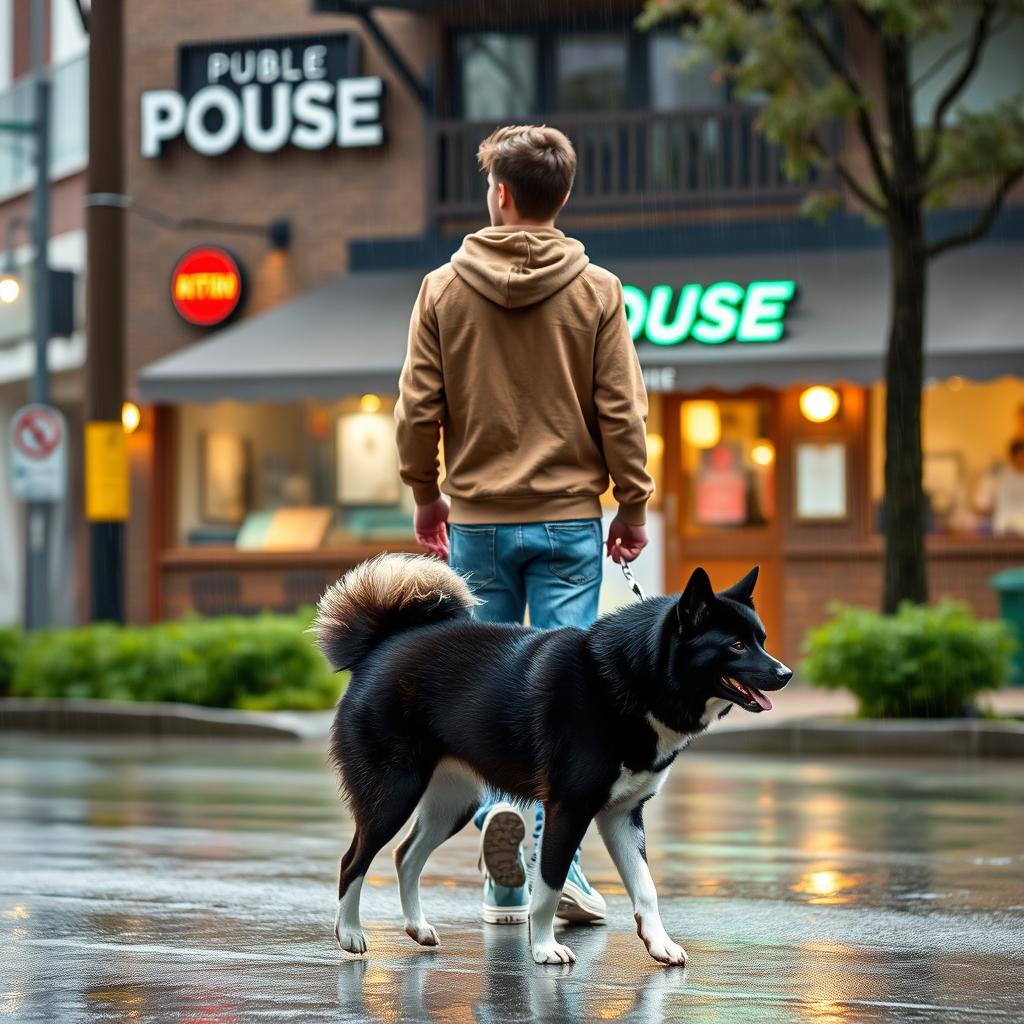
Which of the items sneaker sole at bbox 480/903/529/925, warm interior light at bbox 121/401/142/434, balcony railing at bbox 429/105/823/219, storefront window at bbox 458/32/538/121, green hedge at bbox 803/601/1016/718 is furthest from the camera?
warm interior light at bbox 121/401/142/434

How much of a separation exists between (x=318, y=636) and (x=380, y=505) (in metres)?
15.9

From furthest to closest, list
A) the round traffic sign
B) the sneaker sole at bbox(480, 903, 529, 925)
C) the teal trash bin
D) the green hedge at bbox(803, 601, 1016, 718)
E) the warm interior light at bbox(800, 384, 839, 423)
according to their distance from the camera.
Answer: the warm interior light at bbox(800, 384, 839, 423) < the round traffic sign < the teal trash bin < the green hedge at bbox(803, 601, 1016, 718) < the sneaker sole at bbox(480, 903, 529, 925)

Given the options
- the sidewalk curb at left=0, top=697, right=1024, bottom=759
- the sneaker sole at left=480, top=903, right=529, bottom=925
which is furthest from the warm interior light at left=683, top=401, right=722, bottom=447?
the sneaker sole at left=480, top=903, right=529, bottom=925

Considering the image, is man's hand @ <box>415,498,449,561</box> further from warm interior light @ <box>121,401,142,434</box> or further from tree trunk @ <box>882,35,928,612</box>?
warm interior light @ <box>121,401,142,434</box>

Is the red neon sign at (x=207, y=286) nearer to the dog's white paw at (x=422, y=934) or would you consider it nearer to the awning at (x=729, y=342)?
the awning at (x=729, y=342)

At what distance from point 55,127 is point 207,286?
192 inches

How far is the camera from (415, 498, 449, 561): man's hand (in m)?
6.27

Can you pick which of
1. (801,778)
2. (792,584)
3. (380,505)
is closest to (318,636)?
(801,778)

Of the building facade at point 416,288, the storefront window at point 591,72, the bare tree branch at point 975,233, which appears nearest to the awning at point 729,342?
the building facade at point 416,288

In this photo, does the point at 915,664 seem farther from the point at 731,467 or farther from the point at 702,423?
the point at 702,423

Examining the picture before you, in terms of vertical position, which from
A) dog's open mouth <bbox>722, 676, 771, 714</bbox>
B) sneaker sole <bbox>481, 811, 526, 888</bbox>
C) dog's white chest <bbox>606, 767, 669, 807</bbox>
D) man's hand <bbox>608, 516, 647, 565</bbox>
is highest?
man's hand <bbox>608, 516, 647, 565</bbox>

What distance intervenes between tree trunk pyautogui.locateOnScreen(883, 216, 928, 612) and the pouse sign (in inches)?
321

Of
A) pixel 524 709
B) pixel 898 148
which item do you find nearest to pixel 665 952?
pixel 524 709

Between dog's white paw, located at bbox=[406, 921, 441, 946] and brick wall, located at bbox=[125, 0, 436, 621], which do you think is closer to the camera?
dog's white paw, located at bbox=[406, 921, 441, 946]
